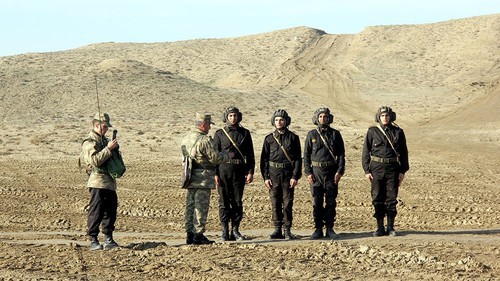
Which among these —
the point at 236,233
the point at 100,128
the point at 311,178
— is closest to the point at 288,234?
the point at 236,233

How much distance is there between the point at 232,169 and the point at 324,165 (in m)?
A: 1.43

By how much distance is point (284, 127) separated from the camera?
42.0ft

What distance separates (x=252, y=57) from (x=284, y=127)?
60.8 m

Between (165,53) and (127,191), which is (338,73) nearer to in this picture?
(165,53)

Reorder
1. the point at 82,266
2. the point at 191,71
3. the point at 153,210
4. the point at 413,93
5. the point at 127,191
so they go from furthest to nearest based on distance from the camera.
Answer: the point at 191,71
the point at 413,93
the point at 127,191
the point at 153,210
the point at 82,266

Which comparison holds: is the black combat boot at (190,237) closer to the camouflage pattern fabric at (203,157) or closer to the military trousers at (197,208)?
the military trousers at (197,208)

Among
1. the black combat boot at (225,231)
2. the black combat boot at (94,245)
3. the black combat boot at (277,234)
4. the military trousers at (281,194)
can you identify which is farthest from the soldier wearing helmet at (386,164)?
the black combat boot at (94,245)

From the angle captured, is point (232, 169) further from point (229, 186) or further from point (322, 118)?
point (322, 118)

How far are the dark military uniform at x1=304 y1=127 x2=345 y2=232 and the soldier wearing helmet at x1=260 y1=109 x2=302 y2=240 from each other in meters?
0.25

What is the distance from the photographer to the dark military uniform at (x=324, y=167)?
1284cm

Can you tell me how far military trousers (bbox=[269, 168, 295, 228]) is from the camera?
12797 millimetres

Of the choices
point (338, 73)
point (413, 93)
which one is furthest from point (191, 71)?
point (413, 93)

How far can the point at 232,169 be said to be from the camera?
41.4 feet

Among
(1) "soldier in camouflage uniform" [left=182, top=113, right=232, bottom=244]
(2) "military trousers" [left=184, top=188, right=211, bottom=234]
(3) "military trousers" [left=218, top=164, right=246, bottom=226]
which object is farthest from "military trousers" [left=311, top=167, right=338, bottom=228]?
(2) "military trousers" [left=184, top=188, right=211, bottom=234]
